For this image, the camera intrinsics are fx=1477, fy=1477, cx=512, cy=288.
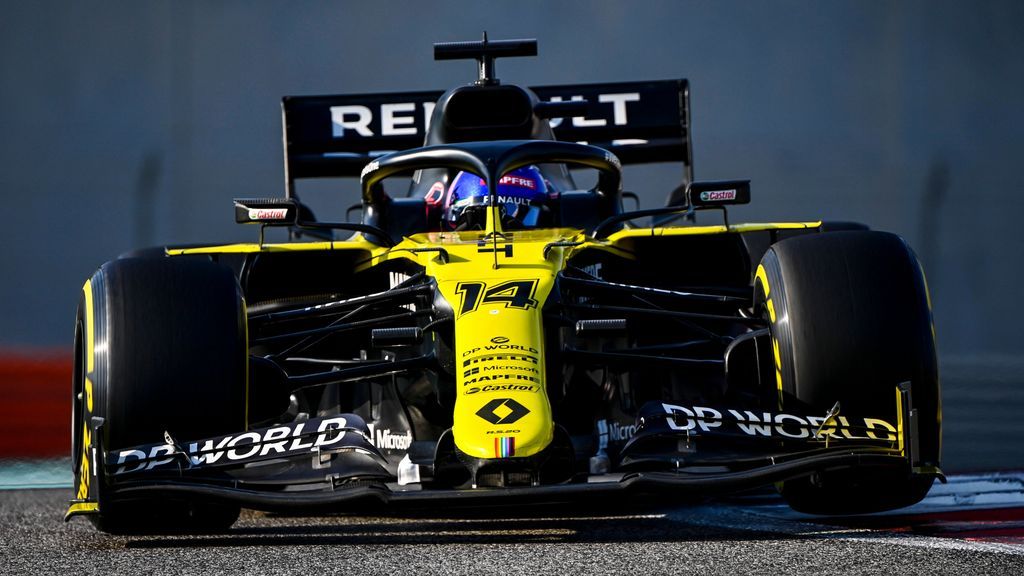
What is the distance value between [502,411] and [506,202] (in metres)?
2.02

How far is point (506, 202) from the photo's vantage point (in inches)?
244

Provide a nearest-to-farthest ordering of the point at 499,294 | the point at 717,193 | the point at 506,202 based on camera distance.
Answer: the point at 499,294 → the point at 717,193 → the point at 506,202

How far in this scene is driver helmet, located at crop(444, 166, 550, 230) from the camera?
6180 millimetres

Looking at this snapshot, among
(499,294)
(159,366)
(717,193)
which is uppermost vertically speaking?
(717,193)

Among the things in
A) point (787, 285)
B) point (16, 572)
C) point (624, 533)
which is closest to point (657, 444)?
point (624, 533)

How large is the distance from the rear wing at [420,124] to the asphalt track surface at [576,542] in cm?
257

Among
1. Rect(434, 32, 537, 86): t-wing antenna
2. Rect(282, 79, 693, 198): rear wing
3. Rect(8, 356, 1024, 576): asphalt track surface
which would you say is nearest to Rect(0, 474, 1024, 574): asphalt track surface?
Rect(8, 356, 1024, 576): asphalt track surface

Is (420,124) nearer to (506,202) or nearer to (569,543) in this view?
(506,202)

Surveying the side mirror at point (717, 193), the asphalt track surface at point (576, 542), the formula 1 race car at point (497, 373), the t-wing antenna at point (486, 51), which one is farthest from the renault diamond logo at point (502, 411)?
the t-wing antenna at point (486, 51)

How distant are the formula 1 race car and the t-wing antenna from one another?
135 centimetres

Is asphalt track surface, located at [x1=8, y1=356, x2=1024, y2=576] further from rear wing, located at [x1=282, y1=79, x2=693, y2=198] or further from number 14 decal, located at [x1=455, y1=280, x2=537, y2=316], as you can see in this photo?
rear wing, located at [x1=282, y1=79, x2=693, y2=198]

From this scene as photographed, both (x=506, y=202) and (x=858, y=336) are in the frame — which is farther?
(x=506, y=202)

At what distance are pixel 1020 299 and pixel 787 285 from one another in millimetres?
7440

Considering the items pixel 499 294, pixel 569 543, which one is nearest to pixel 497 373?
pixel 499 294
